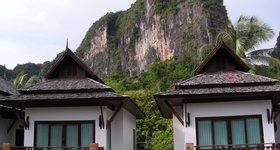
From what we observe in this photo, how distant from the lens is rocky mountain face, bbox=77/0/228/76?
7844 centimetres

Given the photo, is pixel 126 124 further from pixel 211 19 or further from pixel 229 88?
pixel 211 19

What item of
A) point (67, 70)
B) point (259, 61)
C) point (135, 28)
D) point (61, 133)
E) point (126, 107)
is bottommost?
point (61, 133)

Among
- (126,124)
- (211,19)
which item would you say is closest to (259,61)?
(126,124)

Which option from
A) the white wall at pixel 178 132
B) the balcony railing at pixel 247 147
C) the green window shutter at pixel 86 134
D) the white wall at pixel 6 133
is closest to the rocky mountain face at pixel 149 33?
the white wall at pixel 6 133

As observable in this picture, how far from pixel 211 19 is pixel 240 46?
54.5 meters

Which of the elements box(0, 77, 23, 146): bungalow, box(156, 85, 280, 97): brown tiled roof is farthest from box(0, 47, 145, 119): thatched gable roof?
box(0, 77, 23, 146): bungalow

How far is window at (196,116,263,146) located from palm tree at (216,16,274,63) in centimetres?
1032

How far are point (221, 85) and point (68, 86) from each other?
560cm

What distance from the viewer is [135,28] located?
98.9m

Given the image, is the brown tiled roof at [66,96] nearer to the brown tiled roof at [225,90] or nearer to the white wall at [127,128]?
the brown tiled roof at [225,90]

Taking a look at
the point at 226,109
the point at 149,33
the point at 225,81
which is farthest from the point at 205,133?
the point at 149,33

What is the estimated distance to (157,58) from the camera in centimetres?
8694

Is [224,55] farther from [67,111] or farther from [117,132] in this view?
[67,111]

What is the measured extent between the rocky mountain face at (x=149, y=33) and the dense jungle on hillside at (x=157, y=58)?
0.72 ft
